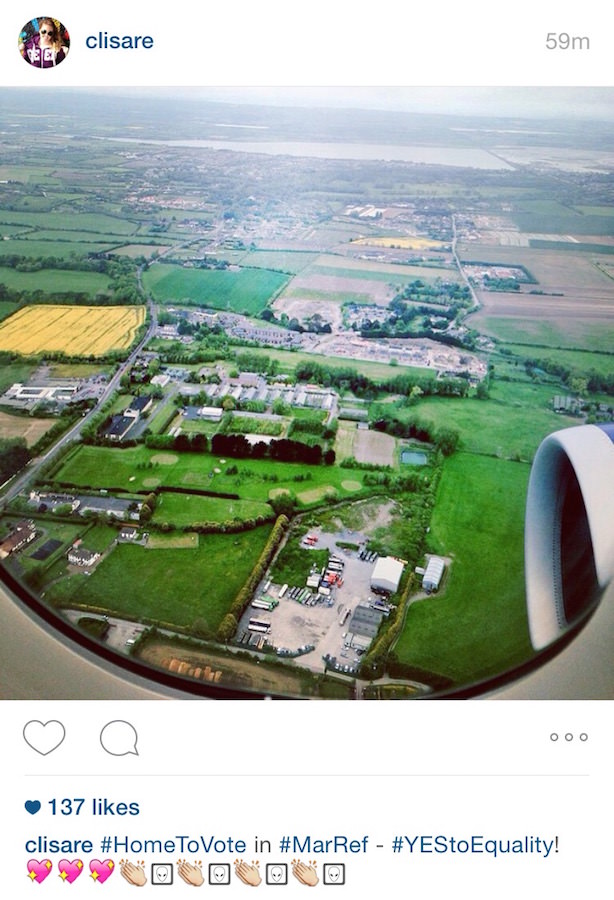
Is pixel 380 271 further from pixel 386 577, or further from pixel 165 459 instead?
pixel 386 577

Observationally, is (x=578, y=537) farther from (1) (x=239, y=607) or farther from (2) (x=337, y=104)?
(2) (x=337, y=104)

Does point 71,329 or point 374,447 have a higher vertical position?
point 71,329

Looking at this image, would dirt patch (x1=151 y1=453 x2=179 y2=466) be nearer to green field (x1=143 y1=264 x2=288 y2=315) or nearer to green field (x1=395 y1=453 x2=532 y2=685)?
green field (x1=395 y1=453 x2=532 y2=685)

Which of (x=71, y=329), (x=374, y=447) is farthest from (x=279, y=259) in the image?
(x=374, y=447)

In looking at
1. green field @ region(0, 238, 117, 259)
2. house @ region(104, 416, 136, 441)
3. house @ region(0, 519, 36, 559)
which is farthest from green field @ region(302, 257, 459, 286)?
house @ region(0, 519, 36, 559)

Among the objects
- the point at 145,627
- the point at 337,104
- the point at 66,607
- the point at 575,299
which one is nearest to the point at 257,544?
the point at 145,627

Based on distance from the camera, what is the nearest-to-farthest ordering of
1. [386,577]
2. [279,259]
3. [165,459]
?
[386,577] < [165,459] < [279,259]
